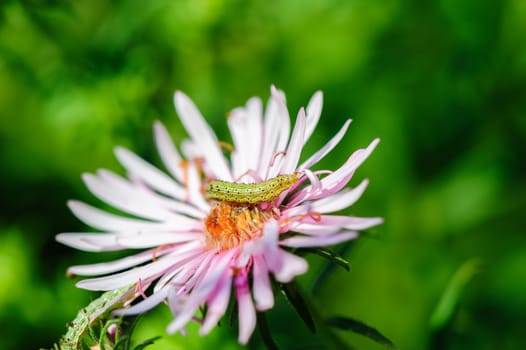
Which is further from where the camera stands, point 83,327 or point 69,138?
point 69,138

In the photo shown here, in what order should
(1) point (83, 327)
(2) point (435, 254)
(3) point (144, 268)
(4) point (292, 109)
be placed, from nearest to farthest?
(1) point (83, 327), (3) point (144, 268), (2) point (435, 254), (4) point (292, 109)

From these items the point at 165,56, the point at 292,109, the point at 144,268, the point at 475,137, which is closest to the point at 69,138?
the point at 165,56

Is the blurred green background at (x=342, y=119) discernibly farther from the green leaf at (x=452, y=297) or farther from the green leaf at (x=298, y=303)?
the green leaf at (x=298, y=303)

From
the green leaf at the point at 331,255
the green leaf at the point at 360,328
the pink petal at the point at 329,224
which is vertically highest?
the pink petal at the point at 329,224

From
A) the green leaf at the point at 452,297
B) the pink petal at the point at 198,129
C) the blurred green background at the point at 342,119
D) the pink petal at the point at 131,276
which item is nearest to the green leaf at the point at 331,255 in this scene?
the pink petal at the point at 131,276

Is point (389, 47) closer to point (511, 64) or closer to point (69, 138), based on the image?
point (511, 64)

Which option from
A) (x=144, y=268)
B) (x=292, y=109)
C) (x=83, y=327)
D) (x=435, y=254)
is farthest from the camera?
(x=292, y=109)

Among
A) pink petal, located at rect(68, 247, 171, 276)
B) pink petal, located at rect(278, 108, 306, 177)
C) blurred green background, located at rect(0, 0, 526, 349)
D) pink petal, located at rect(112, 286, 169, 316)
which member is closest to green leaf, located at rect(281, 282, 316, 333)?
pink petal, located at rect(112, 286, 169, 316)
